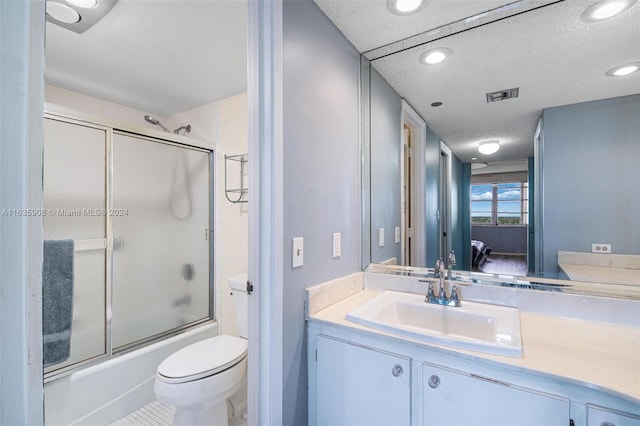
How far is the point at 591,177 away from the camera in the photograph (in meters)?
1.20

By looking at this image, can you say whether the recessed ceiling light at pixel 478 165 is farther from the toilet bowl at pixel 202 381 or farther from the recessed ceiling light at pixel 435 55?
the toilet bowl at pixel 202 381

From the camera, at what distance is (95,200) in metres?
1.90

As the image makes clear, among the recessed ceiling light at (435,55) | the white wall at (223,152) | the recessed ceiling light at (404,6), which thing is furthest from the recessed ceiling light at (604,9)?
the white wall at (223,152)

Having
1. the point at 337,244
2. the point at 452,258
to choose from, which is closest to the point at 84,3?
the point at 337,244

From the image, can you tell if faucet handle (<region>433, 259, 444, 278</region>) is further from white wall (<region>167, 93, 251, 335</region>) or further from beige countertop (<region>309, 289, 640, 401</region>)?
white wall (<region>167, 93, 251, 335</region>)

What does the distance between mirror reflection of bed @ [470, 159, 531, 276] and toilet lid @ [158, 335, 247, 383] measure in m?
1.37

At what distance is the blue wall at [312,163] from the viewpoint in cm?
111

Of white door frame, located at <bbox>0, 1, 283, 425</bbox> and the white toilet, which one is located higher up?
white door frame, located at <bbox>0, 1, 283, 425</bbox>

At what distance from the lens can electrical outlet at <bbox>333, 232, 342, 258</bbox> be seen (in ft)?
4.47

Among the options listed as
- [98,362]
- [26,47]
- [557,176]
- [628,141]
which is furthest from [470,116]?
[98,362]

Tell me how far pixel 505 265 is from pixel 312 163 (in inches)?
40.0

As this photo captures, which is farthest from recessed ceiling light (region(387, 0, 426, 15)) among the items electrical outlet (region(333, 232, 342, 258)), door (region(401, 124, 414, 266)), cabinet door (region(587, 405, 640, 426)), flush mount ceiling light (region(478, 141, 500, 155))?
cabinet door (region(587, 405, 640, 426))

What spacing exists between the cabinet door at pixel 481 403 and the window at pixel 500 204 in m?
0.83

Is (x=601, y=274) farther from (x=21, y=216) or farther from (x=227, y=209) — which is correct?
(x=227, y=209)
